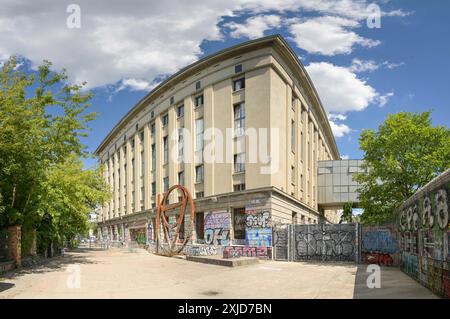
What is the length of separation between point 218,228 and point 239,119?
9593 mm

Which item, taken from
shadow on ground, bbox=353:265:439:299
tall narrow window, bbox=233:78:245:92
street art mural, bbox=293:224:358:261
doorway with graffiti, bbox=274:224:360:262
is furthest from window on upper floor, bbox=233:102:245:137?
shadow on ground, bbox=353:265:439:299

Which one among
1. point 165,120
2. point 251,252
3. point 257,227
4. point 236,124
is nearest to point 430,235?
point 251,252

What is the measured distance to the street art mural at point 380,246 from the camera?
21.3 metres

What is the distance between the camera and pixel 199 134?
123 ft

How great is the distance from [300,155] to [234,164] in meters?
10.2

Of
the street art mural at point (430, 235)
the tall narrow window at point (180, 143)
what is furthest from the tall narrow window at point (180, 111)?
the street art mural at point (430, 235)

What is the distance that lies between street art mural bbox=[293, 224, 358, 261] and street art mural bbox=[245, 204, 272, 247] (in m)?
2.85

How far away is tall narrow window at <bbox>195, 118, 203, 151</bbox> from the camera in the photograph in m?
37.2

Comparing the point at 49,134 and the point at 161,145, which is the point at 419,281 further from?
the point at 161,145

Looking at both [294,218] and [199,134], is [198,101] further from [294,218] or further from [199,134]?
[294,218]

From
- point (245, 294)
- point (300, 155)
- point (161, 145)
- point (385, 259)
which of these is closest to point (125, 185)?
point (161, 145)

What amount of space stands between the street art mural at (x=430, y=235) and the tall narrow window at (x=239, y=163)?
54.1 ft

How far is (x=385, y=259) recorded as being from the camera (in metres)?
21.7

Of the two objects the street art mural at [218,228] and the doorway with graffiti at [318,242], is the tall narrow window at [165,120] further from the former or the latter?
the doorway with graffiti at [318,242]
